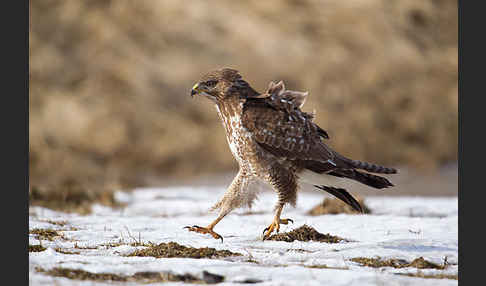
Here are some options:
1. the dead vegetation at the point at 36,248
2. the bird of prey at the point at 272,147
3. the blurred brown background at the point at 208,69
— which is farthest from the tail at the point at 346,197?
the blurred brown background at the point at 208,69

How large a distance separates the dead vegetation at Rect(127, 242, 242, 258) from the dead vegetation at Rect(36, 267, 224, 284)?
79 centimetres

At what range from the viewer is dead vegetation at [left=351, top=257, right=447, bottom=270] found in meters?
6.03

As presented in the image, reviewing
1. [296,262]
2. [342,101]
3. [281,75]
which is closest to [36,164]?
[281,75]

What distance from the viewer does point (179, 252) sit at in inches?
245

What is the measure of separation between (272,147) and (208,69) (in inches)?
607

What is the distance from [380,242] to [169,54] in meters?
16.7

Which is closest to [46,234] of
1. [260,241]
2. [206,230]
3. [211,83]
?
[206,230]

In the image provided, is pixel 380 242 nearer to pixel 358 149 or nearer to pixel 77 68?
pixel 358 149

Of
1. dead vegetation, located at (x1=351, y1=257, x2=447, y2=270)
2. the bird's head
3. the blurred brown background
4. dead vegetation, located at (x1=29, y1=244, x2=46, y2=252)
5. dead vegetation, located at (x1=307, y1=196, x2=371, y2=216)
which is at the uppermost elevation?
the blurred brown background

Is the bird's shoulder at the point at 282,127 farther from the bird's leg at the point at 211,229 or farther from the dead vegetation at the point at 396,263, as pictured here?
the dead vegetation at the point at 396,263

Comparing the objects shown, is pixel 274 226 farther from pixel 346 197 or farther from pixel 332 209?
pixel 332 209

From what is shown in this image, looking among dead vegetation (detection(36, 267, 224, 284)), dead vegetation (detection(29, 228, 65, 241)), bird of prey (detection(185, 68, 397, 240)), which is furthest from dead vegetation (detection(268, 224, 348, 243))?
dead vegetation (detection(29, 228, 65, 241))

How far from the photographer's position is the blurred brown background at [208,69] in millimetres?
19828

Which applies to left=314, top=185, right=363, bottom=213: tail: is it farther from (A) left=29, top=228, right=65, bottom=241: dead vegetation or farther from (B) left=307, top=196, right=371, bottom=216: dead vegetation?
(A) left=29, top=228, right=65, bottom=241: dead vegetation
